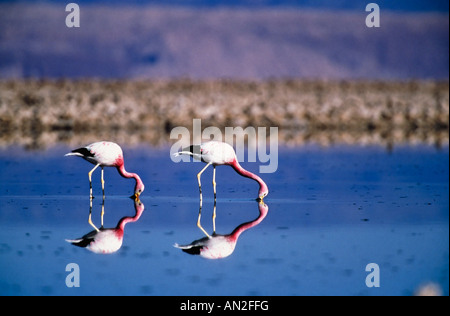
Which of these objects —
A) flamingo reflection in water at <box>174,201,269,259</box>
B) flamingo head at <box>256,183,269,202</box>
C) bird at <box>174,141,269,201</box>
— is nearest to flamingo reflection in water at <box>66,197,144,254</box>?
flamingo reflection in water at <box>174,201,269,259</box>

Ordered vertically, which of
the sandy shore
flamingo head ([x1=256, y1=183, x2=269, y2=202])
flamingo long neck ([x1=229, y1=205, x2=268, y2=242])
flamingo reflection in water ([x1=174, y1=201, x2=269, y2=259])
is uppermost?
the sandy shore

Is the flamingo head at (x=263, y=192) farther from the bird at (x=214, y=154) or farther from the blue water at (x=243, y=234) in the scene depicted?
the blue water at (x=243, y=234)

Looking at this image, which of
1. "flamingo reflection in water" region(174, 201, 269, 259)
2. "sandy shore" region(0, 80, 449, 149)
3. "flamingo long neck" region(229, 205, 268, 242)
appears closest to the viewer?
"flamingo reflection in water" region(174, 201, 269, 259)

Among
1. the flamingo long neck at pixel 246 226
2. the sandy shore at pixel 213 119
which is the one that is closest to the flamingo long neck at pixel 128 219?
the flamingo long neck at pixel 246 226

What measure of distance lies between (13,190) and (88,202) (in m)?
1.55

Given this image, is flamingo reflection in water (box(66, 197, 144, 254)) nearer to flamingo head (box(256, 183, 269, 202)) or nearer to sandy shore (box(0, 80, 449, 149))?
flamingo head (box(256, 183, 269, 202))

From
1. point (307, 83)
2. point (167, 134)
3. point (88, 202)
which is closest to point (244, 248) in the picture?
point (88, 202)

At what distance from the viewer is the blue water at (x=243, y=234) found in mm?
7895

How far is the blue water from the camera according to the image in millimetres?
7895

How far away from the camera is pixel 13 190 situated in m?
12.9

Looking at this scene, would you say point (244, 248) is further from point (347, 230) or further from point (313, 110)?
point (313, 110)

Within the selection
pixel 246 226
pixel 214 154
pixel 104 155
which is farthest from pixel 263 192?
pixel 104 155
